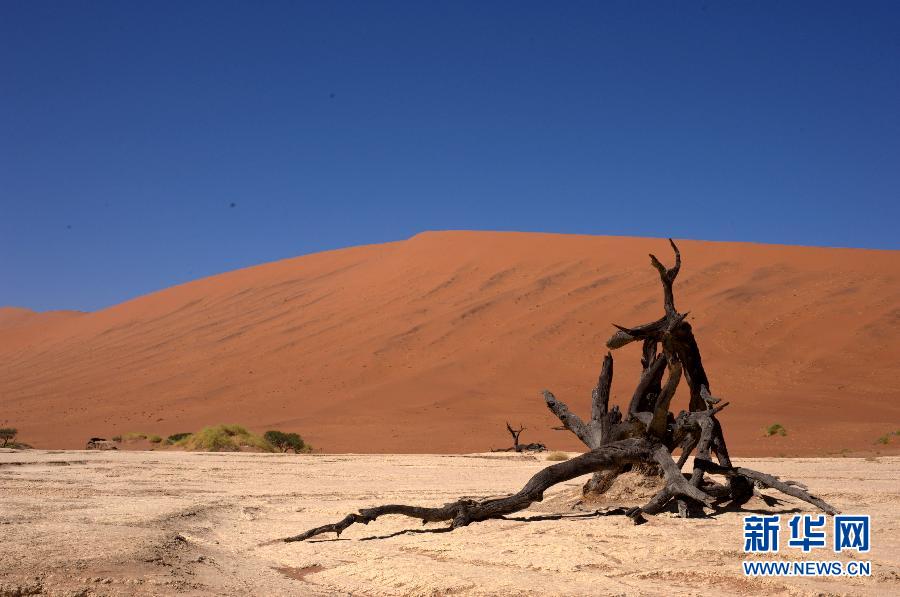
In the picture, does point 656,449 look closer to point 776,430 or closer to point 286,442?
point 776,430

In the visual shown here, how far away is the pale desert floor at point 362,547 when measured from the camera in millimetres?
4840

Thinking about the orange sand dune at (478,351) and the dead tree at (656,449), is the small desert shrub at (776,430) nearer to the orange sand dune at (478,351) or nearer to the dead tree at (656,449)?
the orange sand dune at (478,351)

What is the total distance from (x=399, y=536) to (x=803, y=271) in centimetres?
3671

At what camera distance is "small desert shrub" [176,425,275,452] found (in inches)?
762

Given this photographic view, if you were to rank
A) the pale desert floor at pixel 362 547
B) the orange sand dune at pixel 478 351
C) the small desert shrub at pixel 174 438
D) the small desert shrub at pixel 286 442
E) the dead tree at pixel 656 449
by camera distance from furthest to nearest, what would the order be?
the orange sand dune at pixel 478 351 → the small desert shrub at pixel 174 438 → the small desert shrub at pixel 286 442 → the dead tree at pixel 656 449 → the pale desert floor at pixel 362 547

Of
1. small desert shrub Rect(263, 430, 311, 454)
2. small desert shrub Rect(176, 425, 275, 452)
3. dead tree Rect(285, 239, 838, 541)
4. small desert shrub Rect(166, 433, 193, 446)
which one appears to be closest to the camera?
dead tree Rect(285, 239, 838, 541)

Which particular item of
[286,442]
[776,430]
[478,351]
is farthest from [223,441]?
[478,351]

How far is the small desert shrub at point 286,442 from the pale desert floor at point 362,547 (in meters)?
9.17

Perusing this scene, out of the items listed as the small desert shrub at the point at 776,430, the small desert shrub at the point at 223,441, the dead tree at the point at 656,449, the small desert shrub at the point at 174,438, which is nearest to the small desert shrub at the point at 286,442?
the small desert shrub at the point at 223,441

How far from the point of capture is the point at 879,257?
40.6 m

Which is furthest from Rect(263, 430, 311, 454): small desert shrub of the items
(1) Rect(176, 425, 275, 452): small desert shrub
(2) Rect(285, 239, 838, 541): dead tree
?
(2) Rect(285, 239, 838, 541): dead tree

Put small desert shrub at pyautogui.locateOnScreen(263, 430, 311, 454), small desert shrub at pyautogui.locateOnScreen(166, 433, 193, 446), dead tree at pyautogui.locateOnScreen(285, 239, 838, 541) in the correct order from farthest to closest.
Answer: small desert shrub at pyautogui.locateOnScreen(166, 433, 193, 446) → small desert shrub at pyautogui.locateOnScreen(263, 430, 311, 454) → dead tree at pyautogui.locateOnScreen(285, 239, 838, 541)

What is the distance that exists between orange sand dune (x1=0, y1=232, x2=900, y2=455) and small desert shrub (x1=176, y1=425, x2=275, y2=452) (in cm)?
218

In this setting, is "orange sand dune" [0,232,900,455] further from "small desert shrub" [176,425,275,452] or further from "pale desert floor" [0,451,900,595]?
"pale desert floor" [0,451,900,595]
